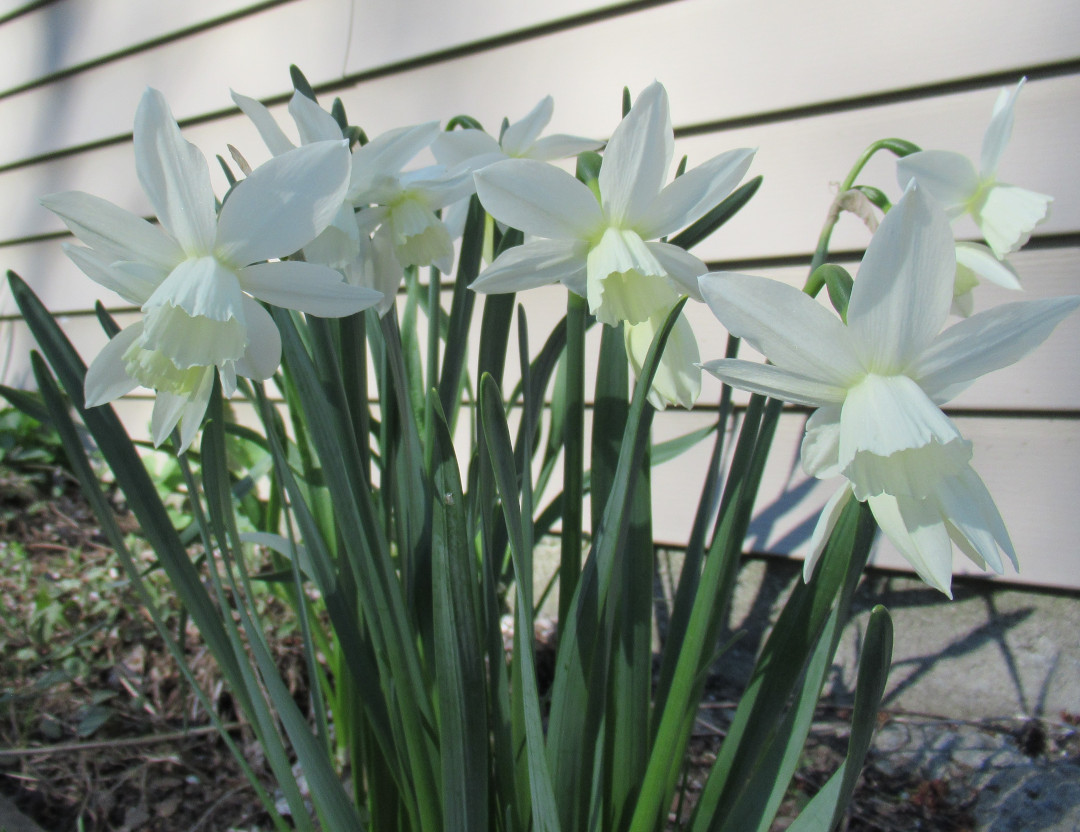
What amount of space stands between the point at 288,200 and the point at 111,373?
0.23 m

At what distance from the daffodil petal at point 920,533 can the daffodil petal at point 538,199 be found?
0.32 metres

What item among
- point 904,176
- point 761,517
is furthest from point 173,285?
point 761,517

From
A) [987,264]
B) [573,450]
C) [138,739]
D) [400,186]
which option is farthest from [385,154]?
[138,739]

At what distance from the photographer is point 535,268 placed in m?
0.57

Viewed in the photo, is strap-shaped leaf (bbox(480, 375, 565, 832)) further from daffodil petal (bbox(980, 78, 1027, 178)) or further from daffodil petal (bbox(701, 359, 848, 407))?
daffodil petal (bbox(980, 78, 1027, 178))

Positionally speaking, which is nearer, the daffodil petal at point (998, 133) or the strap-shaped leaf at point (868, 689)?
the strap-shaped leaf at point (868, 689)

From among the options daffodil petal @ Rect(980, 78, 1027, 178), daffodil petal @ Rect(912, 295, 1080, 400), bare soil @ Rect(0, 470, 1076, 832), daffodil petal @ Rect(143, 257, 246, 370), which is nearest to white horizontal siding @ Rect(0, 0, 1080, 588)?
bare soil @ Rect(0, 470, 1076, 832)

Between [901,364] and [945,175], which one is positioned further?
[945,175]

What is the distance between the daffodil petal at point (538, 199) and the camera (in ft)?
1.72

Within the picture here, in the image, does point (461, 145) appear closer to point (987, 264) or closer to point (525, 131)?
point (525, 131)

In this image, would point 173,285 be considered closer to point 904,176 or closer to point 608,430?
point 608,430

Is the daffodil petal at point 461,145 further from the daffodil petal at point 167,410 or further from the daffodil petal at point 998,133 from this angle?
the daffodil petal at point 998,133

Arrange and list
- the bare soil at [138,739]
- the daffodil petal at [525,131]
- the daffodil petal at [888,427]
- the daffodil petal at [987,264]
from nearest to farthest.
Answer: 1. the daffodil petal at [888,427]
2. the daffodil petal at [987,264]
3. the daffodil petal at [525,131]
4. the bare soil at [138,739]

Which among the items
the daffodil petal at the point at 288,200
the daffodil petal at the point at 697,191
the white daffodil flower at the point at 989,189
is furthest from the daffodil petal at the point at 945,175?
the daffodil petal at the point at 288,200
